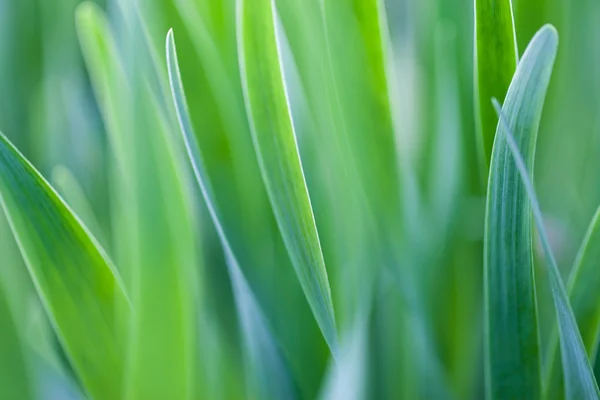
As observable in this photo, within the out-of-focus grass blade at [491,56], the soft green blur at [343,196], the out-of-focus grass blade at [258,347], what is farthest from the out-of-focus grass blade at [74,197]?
the out-of-focus grass blade at [491,56]

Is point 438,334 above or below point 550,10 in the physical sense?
below

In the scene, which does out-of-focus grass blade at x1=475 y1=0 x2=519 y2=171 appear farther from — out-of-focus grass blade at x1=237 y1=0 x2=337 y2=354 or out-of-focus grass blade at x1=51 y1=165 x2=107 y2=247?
out-of-focus grass blade at x1=51 y1=165 x2=107 y2=247

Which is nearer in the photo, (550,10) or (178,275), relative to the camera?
(178,275)

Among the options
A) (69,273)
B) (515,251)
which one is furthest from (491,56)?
(69,273)

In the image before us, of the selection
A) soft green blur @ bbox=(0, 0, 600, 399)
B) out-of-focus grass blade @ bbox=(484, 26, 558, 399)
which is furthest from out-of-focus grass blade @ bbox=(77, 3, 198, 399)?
out-of-focus grass blade @ bbox=(484, 26, 558, 399)

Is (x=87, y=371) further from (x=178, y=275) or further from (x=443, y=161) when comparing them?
(x=443, y=161)

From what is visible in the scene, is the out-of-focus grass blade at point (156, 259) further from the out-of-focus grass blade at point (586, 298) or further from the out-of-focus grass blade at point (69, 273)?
the out-of-focus grass blade at point (586, 298)

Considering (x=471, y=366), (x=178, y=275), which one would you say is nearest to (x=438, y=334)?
(x=471, y=366)
